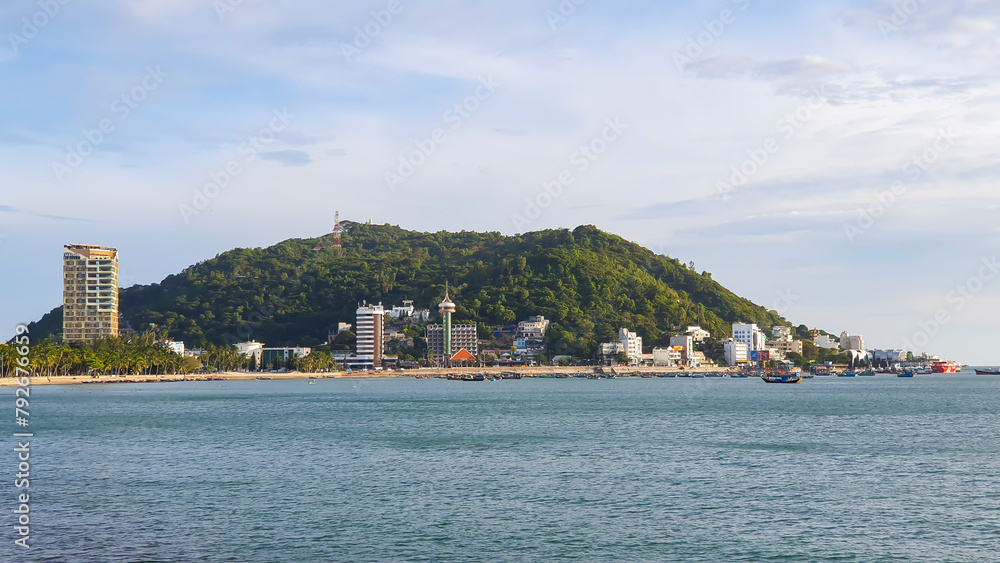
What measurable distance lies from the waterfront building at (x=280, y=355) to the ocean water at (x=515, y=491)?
13294cm

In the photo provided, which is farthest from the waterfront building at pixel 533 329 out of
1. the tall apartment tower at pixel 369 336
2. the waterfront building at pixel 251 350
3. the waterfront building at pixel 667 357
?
the waterfront building at pixel 251 350

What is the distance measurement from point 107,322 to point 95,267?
11365 mm

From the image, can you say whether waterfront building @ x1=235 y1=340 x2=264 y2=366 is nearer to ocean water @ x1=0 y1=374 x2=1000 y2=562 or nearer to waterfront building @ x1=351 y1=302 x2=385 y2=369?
waterfront building @ x1=351 y1=302 x2=385 y2=369

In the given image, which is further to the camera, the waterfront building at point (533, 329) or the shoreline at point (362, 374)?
the waterfront building at point (533, 329)

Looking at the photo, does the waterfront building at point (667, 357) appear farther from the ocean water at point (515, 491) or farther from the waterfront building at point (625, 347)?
the ocean water at point (515, 491)

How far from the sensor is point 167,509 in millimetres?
25297

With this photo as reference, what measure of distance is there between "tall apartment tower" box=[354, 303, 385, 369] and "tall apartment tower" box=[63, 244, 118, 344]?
5013 cm

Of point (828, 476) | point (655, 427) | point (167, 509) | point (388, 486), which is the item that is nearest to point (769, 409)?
point (655, 427)

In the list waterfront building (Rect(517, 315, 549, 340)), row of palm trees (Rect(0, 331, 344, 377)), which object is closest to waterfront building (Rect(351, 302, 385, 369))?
row of palm trees (Rect(0, 331, 344, 377))

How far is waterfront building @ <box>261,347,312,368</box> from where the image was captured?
18575 centimetres

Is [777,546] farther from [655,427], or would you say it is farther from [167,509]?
[655,427]

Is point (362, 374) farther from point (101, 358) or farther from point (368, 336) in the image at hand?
point (101, 358)

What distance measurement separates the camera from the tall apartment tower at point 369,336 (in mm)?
191000

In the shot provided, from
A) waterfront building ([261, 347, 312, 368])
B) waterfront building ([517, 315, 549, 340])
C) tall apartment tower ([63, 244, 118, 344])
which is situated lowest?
waterfront building ([261, 347, 312, 368])
